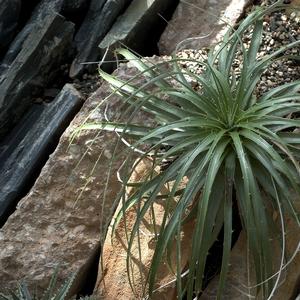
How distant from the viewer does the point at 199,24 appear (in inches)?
105

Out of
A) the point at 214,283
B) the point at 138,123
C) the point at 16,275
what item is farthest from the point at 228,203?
the point at 16,275

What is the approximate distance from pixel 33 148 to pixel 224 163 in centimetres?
81

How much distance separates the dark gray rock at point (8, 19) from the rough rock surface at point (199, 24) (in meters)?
0.58

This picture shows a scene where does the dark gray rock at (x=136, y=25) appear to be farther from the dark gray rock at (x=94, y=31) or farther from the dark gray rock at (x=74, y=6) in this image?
the dark gray rock at (x=74, y=6)

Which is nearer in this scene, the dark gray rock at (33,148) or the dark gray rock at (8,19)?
the dark gray rock at (33,148)

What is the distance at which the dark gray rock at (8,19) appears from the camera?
263cm

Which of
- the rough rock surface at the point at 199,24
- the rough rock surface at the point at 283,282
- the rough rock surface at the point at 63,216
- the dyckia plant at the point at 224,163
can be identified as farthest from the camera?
the rough rock surface at the point at 199,24

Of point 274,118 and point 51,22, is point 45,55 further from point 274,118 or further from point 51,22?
point 274,118

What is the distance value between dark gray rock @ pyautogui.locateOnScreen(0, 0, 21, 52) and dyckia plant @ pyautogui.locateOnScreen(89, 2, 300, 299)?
805 mm

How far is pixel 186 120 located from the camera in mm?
2002

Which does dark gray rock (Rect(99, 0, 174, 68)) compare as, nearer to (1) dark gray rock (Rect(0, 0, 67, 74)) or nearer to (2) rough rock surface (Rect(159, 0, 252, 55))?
(2) rough rock surface (Rect(159, 0, 252, 55))

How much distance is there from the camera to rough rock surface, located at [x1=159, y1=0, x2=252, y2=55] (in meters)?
2.59

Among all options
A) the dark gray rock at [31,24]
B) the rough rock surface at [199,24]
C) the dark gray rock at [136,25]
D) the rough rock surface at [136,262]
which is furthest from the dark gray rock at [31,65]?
the rough rock surface at [136,262]

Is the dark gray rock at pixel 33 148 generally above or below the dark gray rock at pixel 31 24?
below
